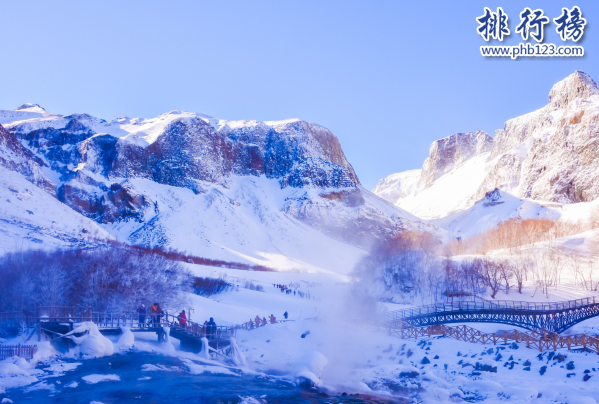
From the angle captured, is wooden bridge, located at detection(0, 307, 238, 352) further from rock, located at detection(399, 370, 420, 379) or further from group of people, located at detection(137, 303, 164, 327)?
rock, located at detection(399, 370, 420, 379)

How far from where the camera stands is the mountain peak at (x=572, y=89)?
503ft

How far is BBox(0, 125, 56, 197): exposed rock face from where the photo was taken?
8496 centimetres

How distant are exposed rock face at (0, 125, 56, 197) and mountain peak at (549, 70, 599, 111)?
155 m

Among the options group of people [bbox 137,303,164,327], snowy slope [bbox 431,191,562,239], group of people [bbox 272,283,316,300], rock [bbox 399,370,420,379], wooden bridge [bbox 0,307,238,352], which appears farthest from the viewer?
snowy slope [bbox 431,191,562,239]

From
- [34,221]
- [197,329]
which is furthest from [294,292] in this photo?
[34,221]

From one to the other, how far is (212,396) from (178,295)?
21351 millimetres

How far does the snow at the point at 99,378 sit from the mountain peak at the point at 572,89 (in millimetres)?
168541

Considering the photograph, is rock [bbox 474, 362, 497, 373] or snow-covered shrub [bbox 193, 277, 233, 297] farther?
snow-covered shrub [bbox 193, 277, 233, 297]

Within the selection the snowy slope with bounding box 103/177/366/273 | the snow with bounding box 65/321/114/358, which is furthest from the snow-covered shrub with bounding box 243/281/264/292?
the snow with bounding box 65/321/114/358

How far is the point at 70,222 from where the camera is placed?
72.6 meters

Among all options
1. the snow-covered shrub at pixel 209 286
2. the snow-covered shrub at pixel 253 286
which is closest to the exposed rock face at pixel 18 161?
the snow-covered shrub at pixel 209 286

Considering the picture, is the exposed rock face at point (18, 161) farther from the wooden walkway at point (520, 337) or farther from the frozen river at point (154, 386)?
the wooden walkway at point (520, 337)

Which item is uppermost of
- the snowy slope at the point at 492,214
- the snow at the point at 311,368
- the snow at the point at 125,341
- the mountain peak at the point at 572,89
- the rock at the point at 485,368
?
the mountain peak at the point at 572,89

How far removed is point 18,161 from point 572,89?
534ft
